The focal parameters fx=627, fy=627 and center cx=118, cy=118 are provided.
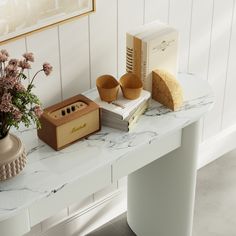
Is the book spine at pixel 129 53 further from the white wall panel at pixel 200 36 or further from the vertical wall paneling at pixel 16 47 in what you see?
the white wall panel at pixel 200 36

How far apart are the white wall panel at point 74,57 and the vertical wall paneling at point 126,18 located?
159mm

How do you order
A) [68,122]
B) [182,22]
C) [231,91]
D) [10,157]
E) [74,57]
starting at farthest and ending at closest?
[231,91]
[182,22]
[74,57]
[68,122]
[10,157]

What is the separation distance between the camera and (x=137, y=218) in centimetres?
276

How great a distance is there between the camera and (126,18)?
2400 millimetres

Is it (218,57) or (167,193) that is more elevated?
(218,57)

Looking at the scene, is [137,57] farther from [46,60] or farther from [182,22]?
[182,22]

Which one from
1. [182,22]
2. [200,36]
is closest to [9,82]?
[182,22]

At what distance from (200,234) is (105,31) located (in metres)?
1.04

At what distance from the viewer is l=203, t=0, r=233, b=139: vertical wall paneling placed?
282 cm

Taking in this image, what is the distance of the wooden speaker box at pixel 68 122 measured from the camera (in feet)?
6.73

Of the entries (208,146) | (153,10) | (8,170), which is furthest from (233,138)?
(8,170)

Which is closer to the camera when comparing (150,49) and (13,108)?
(13,108)

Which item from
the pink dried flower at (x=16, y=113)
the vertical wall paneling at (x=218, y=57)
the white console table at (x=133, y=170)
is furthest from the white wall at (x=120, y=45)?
the pink dried flower at (x=16, y=113)

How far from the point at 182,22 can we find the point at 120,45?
13.9 inches
